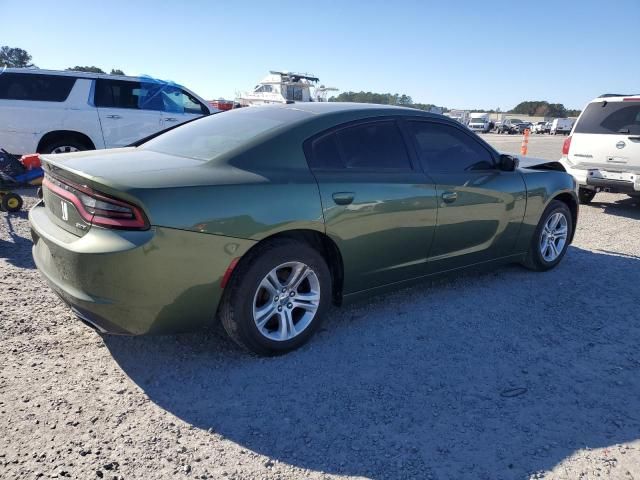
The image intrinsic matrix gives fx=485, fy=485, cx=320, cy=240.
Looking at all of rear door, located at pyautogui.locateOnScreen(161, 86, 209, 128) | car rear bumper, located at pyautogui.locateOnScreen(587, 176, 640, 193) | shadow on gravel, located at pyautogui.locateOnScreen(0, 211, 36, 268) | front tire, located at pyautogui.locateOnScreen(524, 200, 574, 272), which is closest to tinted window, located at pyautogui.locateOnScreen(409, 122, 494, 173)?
front tire, located at pyautogui.locateOnScreen(524, 200, 574, 272)

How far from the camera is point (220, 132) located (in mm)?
3432

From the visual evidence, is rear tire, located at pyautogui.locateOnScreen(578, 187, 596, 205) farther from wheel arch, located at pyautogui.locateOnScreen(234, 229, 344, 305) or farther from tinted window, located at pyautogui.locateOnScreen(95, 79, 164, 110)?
tinted window, located at pyautogui.locateOnScreen(95, 79, 164, 110)

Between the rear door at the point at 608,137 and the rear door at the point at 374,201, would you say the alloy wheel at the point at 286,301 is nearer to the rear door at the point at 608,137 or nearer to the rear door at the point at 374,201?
the rear door at the point at 374,201

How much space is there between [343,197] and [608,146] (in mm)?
6279

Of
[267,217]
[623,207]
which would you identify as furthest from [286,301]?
[623,207]

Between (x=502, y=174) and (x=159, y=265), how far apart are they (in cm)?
313

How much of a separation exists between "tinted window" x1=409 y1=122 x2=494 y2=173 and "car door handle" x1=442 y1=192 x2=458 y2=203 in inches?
7.7

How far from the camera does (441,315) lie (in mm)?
3818

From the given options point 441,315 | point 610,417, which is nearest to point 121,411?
point 441,315

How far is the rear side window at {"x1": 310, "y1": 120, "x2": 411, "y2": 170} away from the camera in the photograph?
3.25 m

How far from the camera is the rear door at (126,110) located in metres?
8.60

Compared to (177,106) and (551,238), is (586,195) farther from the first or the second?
(177,106)

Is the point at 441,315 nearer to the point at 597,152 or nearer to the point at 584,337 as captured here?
the point at 584,337

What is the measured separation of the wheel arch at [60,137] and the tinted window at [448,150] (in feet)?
22.1
